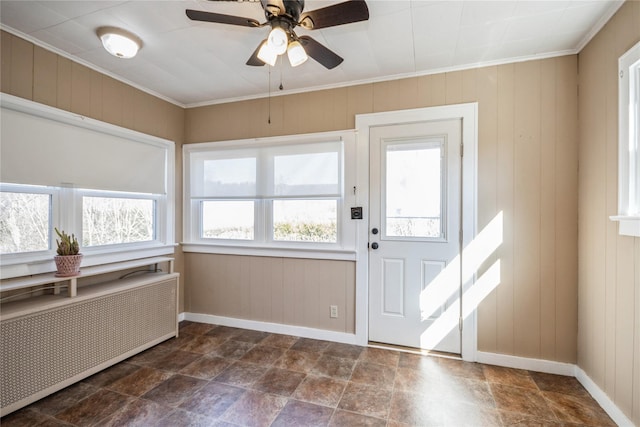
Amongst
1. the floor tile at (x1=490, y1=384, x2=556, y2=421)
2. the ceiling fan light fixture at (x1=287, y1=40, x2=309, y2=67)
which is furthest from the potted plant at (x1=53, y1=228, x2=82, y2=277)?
the floor tile at (x1=490, y1=384, x2=556, y2=421)

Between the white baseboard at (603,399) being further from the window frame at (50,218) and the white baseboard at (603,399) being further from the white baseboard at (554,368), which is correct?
the window frame at (50,218)

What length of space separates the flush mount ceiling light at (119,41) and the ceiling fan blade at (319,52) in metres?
1.37

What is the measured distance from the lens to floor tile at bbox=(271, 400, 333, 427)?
181 centimetres

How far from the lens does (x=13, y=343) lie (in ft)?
6.12

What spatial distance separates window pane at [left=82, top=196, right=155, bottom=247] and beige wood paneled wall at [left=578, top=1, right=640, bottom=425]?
397 cm

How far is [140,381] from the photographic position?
88.9 inches

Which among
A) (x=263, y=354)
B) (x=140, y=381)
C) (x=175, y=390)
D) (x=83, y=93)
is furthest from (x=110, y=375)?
(x=83, y=93)

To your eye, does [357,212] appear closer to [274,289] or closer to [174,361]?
[274,289]

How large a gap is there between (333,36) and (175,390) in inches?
111

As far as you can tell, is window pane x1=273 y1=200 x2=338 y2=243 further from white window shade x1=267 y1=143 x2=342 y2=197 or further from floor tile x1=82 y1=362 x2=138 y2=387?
floor tile x1=82 y1=362 x2=138 y2=387

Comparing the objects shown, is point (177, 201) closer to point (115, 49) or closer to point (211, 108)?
point (211, 108)

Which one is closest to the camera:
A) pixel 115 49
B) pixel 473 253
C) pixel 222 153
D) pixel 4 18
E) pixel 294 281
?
pixel 4 18

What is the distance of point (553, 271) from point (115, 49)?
379 cm

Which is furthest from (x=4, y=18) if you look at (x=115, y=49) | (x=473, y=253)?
(x=473, y=253)
